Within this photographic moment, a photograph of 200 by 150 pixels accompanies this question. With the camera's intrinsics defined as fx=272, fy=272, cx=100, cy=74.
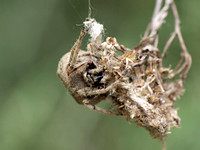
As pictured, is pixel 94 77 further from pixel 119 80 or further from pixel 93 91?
pixel 119 80

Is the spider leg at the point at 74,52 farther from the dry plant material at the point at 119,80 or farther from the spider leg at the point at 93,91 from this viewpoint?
the spider leg at the point at 93,91

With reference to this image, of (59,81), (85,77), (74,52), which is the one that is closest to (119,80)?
(85,77)

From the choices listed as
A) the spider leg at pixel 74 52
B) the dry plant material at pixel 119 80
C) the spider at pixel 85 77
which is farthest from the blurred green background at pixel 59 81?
the spider leg at pixel 74 52

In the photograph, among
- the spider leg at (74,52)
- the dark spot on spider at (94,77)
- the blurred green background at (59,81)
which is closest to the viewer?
the spider leg at (74,52)

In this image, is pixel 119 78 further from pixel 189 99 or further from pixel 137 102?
pixel 189 99

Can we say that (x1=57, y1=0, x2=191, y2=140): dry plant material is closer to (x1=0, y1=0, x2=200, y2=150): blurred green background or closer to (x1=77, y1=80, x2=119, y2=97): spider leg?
(x1=77, y1=80, x2=119, y2=97): spider leg

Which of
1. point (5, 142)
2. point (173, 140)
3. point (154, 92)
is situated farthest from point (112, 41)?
point (5, 142)
